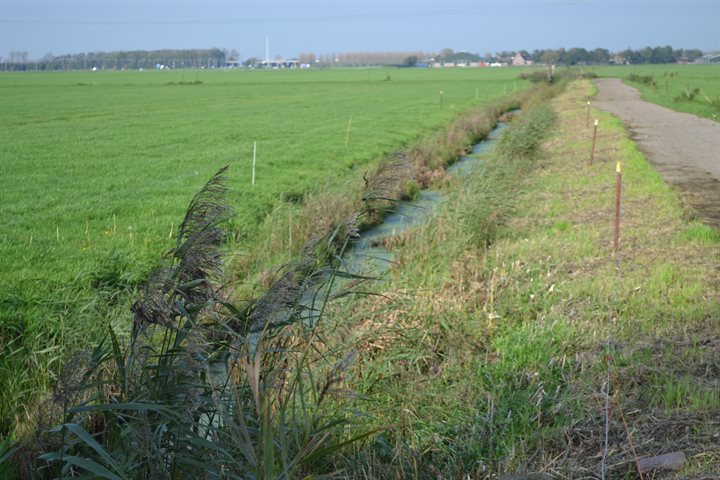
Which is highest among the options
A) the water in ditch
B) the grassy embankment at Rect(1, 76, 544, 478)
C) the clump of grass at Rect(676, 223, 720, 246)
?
the grassy embankment at Rect(1, 76, 544, 478)

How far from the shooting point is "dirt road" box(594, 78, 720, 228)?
15.5 meters

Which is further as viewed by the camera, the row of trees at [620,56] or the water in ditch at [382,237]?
the row of trees at [620,56]

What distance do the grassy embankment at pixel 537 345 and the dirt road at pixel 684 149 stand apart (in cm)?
231

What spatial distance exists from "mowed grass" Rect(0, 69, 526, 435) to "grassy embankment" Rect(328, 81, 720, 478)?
2685 millimetres

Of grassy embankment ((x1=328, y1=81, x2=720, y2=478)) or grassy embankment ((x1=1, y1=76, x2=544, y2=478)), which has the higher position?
grassy embankment ((x1=1, y1=76, x2=544, y2=478))

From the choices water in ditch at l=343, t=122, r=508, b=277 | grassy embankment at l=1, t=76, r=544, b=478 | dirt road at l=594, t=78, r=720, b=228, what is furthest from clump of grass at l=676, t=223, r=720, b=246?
grassy embankment at l=1, t=76, r=544, b=478

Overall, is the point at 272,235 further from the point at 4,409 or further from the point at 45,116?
the point at 45,116

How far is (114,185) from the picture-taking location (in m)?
17.8

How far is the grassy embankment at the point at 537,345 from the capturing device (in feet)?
18.1

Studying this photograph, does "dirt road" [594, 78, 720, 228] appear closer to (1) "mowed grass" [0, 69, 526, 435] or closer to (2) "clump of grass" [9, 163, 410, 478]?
(1) "mowed grass" [0, 69, 526, 435]

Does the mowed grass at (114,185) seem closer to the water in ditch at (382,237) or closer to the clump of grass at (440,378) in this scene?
the water in ditch at (382,237)

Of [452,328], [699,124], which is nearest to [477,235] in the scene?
[452,328]

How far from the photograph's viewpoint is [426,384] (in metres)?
6.95

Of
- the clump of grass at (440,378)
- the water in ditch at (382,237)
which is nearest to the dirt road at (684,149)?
the water in ditch at (382,237)
